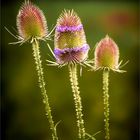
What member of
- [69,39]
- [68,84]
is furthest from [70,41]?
[68,84]

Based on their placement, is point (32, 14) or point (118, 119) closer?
point (32, 14)

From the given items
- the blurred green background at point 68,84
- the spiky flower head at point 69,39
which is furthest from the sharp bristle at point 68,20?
the blurred green background at point 68,84

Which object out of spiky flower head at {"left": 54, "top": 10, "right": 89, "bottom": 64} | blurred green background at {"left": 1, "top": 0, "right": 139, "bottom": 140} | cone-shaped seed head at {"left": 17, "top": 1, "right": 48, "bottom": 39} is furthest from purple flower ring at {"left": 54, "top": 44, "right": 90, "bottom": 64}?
blurred green background at {"left": 1, "top": 0, "right": 139, "bottom": 140}

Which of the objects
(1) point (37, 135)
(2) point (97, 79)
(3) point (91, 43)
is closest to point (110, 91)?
(2) point (97, 79)

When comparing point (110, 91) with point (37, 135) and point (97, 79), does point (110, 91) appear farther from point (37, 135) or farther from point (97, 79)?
point (37, 135)

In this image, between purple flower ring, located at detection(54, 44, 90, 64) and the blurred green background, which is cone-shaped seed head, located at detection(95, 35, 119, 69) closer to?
purple flower ring, located at detection(54, 44, 90, 64)
